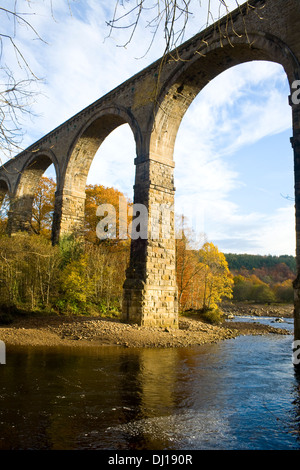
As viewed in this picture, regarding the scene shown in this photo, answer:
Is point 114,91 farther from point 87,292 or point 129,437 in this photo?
point 129,437

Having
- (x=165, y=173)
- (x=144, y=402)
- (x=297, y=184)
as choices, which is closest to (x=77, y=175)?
(x=165, y=173)

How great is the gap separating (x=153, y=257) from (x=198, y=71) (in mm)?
6860

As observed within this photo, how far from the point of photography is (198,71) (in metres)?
11.9

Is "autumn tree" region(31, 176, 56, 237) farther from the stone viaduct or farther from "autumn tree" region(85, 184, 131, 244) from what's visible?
the stone viaduct

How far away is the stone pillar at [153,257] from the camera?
452 inches

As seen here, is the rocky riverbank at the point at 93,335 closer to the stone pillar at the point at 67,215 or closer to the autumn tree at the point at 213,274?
the stone pillar at the point at 67,215

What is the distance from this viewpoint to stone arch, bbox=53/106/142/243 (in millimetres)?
17047

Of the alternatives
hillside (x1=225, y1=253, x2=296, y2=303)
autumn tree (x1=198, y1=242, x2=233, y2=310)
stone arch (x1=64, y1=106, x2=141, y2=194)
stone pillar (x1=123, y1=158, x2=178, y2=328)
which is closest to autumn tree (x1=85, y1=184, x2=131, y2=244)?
stone arch (x1=64, y1=106, x2=141, y2=194)

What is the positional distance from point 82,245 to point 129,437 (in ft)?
47.0

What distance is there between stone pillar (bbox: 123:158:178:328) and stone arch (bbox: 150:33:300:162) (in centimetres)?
99

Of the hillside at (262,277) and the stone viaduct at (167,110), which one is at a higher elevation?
the stone viaduct at (167,110)

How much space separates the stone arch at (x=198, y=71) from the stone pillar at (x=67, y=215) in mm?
6953

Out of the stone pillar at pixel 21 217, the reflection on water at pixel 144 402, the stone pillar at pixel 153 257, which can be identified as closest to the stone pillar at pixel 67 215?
the stone pillar at pixel 21 217

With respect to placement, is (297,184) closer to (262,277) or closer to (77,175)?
(77,175)
